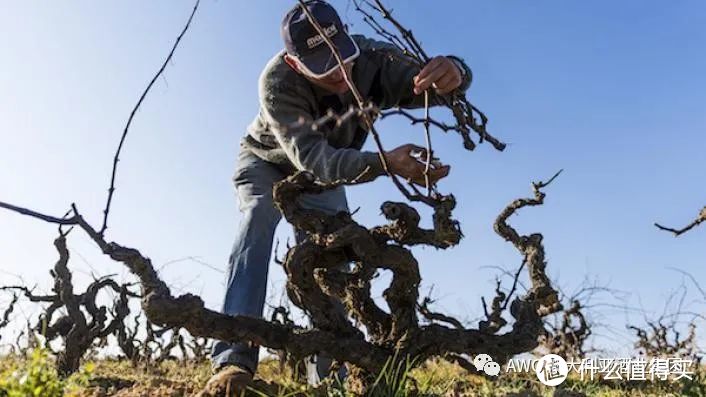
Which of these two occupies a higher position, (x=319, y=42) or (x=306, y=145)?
(x=319, y=42)

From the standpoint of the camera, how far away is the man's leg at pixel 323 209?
3381 millimetres

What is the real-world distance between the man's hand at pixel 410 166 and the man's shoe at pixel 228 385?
968 millimetres

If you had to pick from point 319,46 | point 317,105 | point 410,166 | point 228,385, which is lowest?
point 228,385

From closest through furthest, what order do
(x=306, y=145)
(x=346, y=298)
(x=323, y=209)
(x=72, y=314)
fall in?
(x=346, y=298) < (x=306, y=145) < (x=323, y=209) < (x=72, y=314)

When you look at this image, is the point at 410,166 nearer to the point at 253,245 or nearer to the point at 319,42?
the point at 319,42

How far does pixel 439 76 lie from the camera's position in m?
2.70

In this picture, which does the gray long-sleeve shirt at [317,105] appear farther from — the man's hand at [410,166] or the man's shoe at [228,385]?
the man's shoe at [228,385]

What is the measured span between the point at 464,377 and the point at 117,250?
8.97 ft

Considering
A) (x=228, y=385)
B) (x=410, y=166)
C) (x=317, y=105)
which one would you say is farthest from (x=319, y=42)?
(x=228, y=385)

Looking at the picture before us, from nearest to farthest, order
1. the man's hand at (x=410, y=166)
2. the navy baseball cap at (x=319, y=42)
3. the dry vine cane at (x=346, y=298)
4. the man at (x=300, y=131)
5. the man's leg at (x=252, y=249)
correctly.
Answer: the man's hand at (x=410, y=166) < the dry vine cane at (x=346, y=298) < the man at (x=300, y=131) < the navy baseball cap at (x=319, y=42) < the man's leg at (x=252, y=249)

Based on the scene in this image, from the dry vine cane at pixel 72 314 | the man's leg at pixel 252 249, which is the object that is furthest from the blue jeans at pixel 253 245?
the dry vine cane at pixel 72 314

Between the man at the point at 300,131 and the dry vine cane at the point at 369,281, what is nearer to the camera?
the dry vine cane at the point at 369,281

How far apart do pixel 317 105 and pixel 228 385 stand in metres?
1.42

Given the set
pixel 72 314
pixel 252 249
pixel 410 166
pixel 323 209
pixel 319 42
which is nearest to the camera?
pixel 410 166
